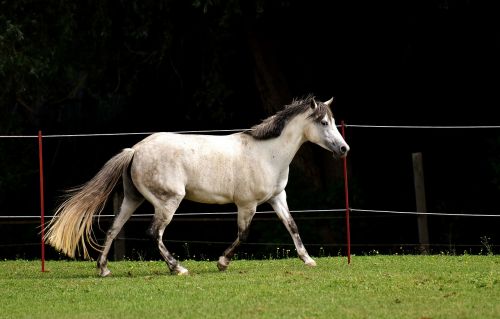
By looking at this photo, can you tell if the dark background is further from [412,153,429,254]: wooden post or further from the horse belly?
the horse belly

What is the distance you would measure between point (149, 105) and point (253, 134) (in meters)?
10.1

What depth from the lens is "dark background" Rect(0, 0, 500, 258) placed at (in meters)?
18.0

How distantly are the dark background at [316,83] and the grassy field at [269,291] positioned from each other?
5.33 m

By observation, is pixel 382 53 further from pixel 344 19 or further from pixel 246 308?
pixel 246 308

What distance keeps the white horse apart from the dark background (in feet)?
17.0

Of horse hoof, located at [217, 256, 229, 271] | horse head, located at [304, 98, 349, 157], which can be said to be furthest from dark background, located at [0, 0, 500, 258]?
horse hoof, located at [217, 256, 229, 271]

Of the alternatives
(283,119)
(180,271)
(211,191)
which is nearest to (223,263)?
(180,271)

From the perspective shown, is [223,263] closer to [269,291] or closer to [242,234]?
[242,234]

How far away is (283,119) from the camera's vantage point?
12180 millimetres

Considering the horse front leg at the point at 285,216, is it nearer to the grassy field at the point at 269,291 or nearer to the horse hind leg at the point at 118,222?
the grassy field at the point at 269,291

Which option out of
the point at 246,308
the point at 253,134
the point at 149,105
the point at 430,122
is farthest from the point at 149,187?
the point at 149,105

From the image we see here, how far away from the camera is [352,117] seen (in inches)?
779

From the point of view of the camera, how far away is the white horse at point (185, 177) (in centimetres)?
1151

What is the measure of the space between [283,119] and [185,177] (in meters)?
1.38
